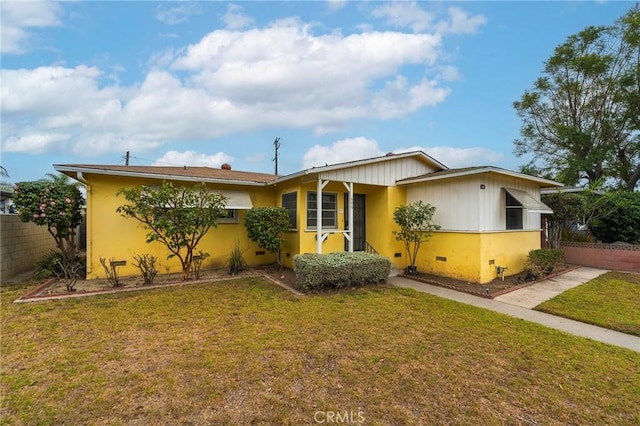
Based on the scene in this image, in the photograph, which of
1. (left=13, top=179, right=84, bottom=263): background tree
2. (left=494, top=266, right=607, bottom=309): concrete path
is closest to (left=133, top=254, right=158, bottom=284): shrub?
(left=13, top=179, right=84, bottom=263): background tree

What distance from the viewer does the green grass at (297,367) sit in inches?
130

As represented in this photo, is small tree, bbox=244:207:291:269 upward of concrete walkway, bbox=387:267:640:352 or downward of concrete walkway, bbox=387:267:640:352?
upward

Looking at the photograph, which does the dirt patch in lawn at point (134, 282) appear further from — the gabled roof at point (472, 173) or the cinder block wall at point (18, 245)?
the gabled roof at point (472, 173)

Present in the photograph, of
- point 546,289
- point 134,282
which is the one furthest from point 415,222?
point 134,282

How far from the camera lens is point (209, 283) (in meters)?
9.29

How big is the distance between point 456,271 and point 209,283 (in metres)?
8.08

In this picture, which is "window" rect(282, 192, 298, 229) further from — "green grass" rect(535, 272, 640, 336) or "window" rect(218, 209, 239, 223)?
"green grass" rect(535, 272, 640, 336)

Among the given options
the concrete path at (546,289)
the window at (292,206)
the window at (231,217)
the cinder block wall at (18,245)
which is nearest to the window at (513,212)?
the concrete path at (546,289)

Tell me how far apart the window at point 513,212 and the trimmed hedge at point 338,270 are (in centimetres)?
490

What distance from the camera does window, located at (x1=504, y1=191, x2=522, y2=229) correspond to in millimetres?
10430

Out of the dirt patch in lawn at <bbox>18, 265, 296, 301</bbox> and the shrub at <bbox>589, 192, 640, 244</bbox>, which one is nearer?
the dirt patch in lawn at <bbox>18, 265, 296, 301</bbox>

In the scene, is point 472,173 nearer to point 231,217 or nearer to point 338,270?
point 338,270

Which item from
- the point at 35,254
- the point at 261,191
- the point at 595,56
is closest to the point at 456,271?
the point at 261,191

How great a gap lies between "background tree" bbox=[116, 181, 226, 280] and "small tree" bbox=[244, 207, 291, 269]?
4.09 feet
